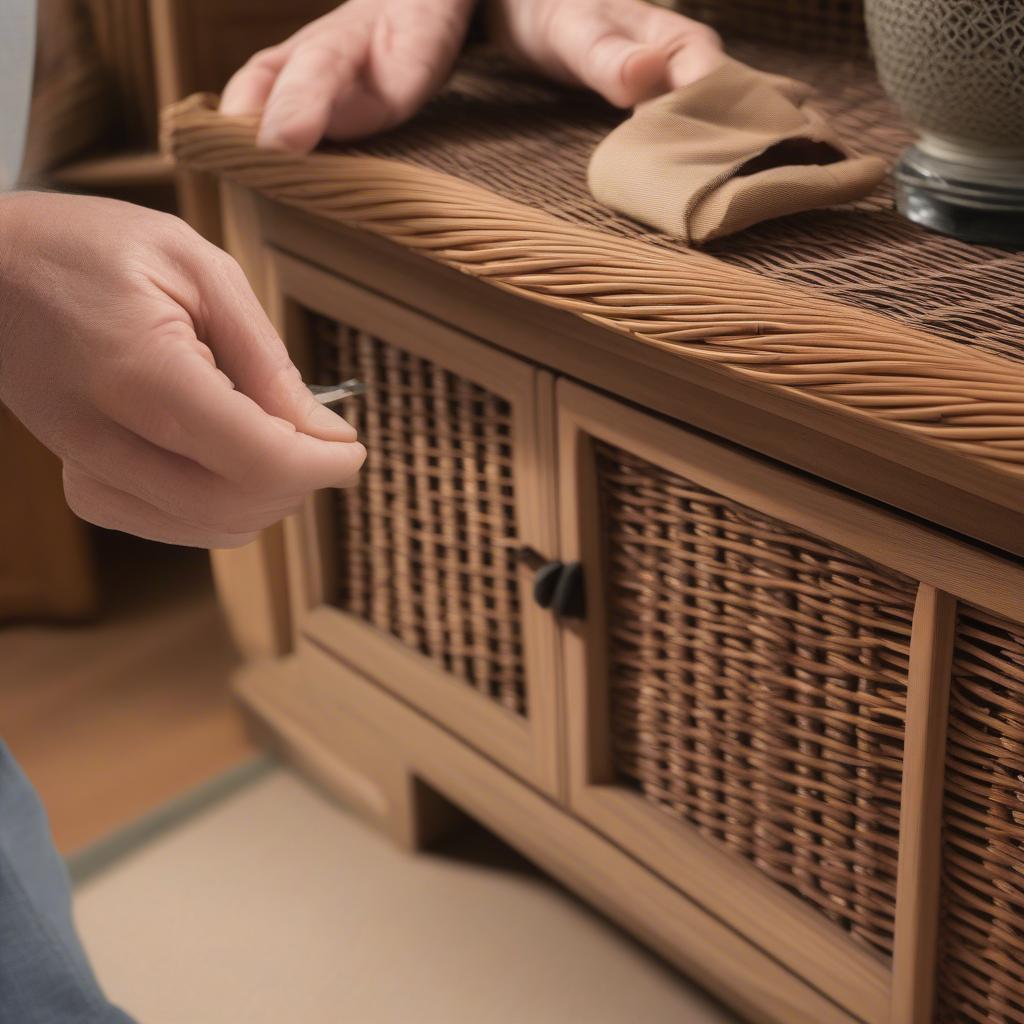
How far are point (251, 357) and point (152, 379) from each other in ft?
0.18

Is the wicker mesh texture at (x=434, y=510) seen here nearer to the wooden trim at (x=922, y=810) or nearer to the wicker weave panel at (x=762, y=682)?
the wicker weave panel at (x=762, y=682)

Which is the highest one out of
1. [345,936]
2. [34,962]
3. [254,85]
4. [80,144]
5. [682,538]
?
[254,85]

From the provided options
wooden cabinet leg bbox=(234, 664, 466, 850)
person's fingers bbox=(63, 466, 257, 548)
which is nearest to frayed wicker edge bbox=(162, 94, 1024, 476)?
person's fingers bbox=(63, 466, 257, 548)

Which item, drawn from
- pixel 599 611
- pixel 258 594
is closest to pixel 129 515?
pixel 599 611

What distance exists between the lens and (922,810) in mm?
668

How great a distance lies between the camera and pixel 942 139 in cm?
74

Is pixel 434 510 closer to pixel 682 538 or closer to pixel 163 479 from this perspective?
pixel 682 538

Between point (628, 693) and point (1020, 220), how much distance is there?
0.36 m

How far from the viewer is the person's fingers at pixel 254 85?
0.91m

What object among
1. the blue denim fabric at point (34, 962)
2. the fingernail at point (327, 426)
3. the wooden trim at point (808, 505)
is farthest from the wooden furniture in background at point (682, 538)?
the blue denim fabric at point (34, 962)

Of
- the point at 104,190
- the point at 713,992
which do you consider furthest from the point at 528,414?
the point at 104,190

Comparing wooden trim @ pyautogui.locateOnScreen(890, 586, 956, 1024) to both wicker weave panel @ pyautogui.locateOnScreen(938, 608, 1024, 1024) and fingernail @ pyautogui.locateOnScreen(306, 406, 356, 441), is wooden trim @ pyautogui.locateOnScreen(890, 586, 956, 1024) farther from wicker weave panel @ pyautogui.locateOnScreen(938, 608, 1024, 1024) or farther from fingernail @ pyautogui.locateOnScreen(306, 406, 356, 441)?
fingernail @ pyautogui.locateOnScreen(306, 406, 356, 441)

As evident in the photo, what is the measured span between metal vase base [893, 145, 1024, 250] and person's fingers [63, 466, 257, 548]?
0.41m

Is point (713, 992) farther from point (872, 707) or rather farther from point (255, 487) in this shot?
point (255, 487)
